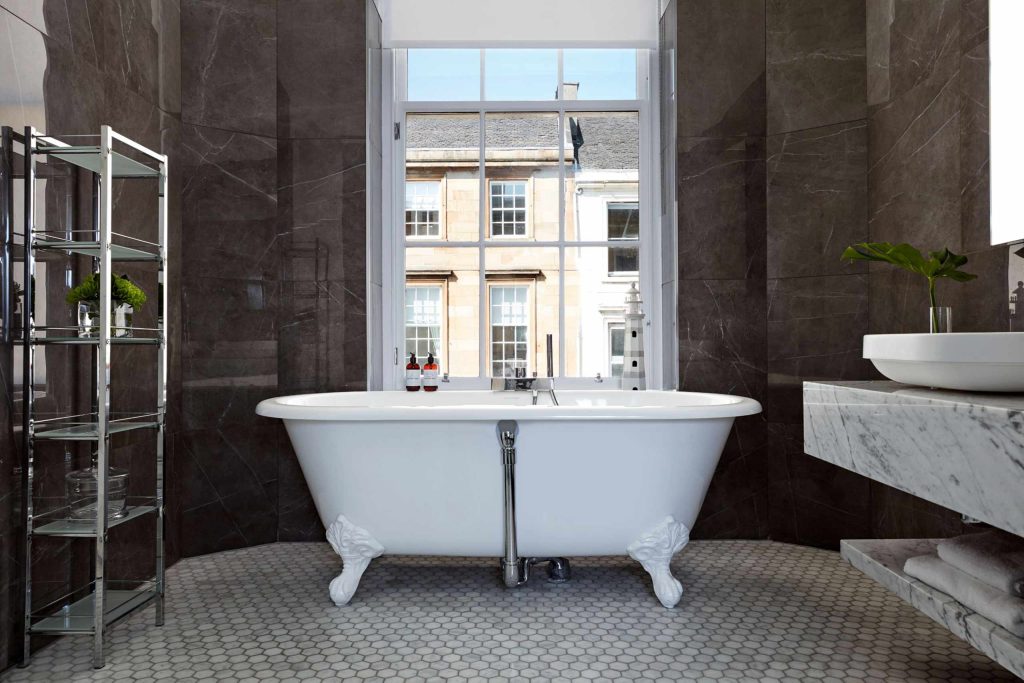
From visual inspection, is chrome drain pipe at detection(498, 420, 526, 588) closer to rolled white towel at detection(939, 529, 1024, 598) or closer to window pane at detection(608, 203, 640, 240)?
rolled white towel at detection(939, 529, 1024, 598)

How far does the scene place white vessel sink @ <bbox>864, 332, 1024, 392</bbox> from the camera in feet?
4.44

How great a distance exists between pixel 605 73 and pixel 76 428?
104 inches

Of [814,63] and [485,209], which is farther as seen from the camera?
[485,209]

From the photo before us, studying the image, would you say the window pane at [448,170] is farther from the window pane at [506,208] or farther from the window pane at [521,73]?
the window pane at [521,73]

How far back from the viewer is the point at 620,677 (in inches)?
71.5

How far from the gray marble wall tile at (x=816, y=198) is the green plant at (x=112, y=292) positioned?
237cm

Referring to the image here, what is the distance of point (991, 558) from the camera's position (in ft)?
4.84

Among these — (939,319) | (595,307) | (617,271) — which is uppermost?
(617,271)

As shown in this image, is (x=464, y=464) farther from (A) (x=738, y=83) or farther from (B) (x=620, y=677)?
(A) (x=738, y=83)

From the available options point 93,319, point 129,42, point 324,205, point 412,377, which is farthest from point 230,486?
point 129,42

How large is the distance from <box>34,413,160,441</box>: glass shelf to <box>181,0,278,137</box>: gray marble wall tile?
4.46 feet

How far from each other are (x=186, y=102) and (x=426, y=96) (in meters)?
1.05

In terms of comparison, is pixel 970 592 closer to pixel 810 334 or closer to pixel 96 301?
pixel 810 334

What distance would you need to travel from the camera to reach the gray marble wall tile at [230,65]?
9.54 ft
